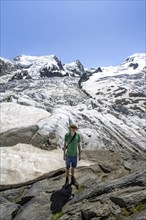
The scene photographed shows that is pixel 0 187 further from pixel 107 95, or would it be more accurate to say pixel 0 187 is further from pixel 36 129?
pixel 107 95

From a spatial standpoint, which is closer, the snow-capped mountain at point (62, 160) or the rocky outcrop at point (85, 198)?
the rocky outcrop at point (85, 198)

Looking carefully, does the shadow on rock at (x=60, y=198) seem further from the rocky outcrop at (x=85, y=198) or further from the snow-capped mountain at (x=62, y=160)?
the snow-capped mountain at (x=62, y=160)

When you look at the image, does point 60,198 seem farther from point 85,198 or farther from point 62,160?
point 62,160

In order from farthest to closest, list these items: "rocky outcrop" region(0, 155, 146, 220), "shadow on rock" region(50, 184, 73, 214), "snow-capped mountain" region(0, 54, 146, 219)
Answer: "shadow on rock" region(50, 184, 73, 214)
"snow-capped mountain" region(0, 54, 146, 219)
"rocky outcrop" region(0, 155, 146, 220)

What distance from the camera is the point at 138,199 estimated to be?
499 inches

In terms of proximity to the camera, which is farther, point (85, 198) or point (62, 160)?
point (62, 160)

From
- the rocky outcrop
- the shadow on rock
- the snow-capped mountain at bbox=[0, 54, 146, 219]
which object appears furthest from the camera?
the shadow on rock

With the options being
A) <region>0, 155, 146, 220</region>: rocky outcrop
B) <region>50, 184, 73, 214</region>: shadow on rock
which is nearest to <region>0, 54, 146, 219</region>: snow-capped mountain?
<region>0, 155, 146, 220</region>: rocky outcrop

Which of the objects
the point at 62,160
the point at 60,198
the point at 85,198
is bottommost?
the point at 62,160

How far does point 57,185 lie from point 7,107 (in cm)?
2970

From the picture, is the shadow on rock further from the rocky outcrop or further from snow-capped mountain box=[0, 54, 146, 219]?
snow-capped mountain box=[0, 54, 146, 219]

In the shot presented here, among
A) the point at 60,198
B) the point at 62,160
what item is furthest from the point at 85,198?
the point at 62,160

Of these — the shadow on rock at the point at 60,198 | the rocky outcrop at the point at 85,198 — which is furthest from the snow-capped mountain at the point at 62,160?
the shadow on rock at the point at 60,198

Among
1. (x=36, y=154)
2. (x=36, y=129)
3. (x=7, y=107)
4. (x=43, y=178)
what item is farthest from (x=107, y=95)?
(x=43, y=178)
